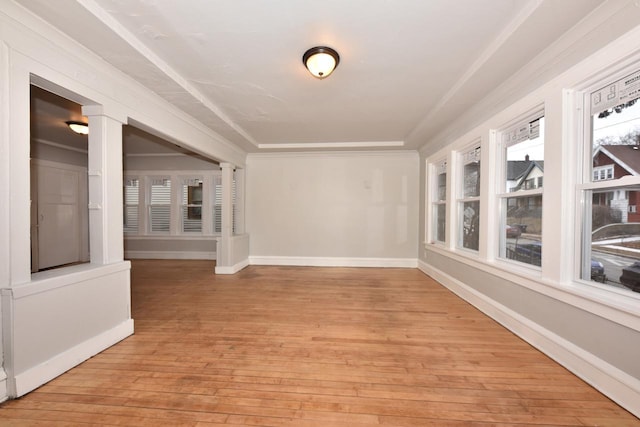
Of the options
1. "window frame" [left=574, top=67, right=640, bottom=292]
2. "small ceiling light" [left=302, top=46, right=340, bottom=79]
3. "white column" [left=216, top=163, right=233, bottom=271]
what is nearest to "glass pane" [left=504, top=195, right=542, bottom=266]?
"window frame" [left=574, top=67, right=640, bottom=292]

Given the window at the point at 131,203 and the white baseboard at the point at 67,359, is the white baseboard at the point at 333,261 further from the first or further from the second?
the white baseboard at the point at 67,359

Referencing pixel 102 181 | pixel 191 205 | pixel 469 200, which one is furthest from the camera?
pixel 191 205

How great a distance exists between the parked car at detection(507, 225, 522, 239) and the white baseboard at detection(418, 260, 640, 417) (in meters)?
0.74

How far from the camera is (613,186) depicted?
1729mm

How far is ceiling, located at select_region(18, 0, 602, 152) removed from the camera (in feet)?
5.69

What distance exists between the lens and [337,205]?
5.68 meters

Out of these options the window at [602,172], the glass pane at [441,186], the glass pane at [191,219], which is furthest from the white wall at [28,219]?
the glass pane at [441,186]

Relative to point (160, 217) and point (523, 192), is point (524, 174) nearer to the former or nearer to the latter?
point (523, 192)

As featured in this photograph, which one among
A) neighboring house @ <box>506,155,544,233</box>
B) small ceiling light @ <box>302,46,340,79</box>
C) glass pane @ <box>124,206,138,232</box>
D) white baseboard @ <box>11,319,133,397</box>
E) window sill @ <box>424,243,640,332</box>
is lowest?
white baseboard @ <box>11,319,133,397</box>

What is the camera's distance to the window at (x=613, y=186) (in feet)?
5.44

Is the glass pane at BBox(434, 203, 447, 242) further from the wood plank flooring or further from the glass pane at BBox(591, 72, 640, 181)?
the glass pane at BBox(591, 72, 640, 181)

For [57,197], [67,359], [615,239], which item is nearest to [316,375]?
[67,359]

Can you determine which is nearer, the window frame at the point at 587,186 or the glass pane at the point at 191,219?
the window frame at the point at 587,186

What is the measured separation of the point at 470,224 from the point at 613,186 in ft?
6.60
